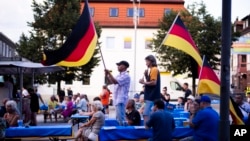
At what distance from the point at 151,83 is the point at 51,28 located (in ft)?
83.8

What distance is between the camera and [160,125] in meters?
9.89

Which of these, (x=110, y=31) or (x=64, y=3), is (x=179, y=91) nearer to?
(x=64, y=3)

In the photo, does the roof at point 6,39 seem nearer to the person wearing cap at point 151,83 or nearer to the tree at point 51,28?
the tree at point 51,28

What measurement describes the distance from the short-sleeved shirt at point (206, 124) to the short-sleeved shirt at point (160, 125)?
Result: 2.02ft

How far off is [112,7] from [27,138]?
51.3m

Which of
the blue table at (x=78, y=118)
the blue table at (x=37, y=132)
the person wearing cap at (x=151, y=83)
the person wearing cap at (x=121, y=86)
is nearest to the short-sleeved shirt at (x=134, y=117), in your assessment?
the person wearing cap at (x=121, y=86)

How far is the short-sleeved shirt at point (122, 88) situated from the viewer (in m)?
12.4

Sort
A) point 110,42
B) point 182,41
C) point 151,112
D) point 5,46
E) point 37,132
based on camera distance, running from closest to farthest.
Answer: point 151,112 → point 37,132 → point 182,41 → point 110,42 → point 5,46

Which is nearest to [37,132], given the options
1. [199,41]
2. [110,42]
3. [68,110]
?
[68,110]

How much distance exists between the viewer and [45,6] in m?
36.1

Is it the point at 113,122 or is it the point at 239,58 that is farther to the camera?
the point at 239,58

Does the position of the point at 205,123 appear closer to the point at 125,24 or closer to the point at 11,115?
the point at 11,115

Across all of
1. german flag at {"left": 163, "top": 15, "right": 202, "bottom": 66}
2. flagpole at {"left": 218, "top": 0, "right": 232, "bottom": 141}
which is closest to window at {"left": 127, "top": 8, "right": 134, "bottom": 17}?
german flag at {"left": 163, "top": 15, "right": 202, "bottom": 66}

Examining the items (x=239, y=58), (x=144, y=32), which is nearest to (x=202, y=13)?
(x=144, y=32)
